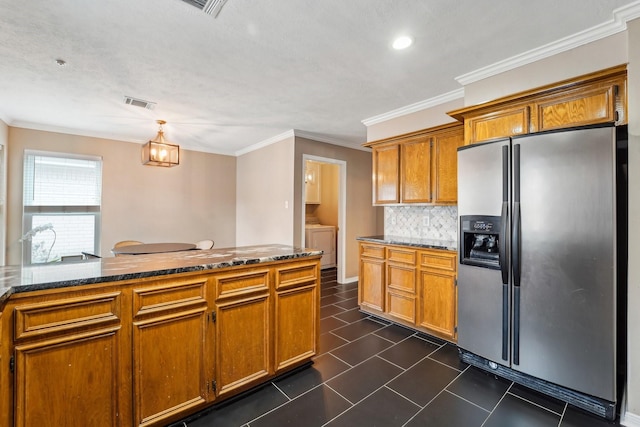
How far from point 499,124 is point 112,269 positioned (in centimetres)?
299

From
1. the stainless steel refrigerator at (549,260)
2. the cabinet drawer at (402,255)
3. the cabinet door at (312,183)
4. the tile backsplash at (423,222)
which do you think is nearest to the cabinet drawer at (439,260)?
the cabinet drawer at (402,255)

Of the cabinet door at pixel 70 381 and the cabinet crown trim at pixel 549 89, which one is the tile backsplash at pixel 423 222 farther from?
the cabinet door at pixel 70 381

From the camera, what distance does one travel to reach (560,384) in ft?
6.27

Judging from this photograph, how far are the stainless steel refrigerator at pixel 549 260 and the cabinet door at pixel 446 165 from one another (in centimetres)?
60

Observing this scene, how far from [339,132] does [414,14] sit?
9.20ft

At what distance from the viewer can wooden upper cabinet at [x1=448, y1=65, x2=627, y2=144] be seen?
1891 mm

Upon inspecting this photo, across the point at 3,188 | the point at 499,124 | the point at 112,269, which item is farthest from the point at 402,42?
the point at 3,188

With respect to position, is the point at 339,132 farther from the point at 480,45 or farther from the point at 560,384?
the point at 560,384

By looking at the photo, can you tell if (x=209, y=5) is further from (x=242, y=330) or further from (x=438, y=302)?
(x=438, y=302)

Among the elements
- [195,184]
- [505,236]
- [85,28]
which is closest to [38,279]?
[85,28]

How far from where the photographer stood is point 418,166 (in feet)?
10.9

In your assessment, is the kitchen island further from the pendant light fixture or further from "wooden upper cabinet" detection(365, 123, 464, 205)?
the pendant light fixture

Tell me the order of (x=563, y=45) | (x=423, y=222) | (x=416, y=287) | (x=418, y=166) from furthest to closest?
1. (x=423, y=222)
2. (x=418, y=166)
3. (x=416, y=287)
4. (x=563, y=45)

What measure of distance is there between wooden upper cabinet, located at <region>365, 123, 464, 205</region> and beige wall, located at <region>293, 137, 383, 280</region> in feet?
4.26
